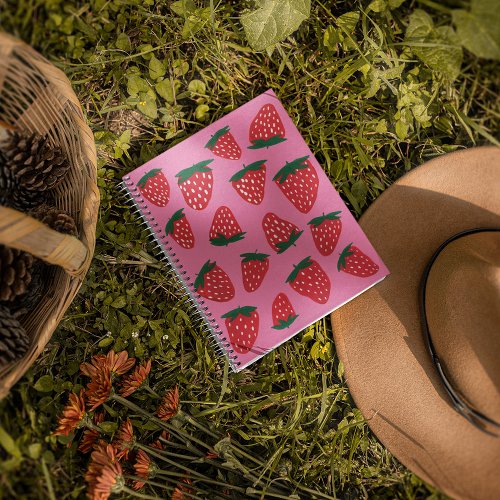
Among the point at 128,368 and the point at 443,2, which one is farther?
the point at 128,368

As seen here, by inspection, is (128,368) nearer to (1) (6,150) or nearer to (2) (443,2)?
(1) (6,150)

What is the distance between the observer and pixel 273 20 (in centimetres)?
129

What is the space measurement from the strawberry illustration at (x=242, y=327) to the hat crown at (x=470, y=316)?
16.8 inches

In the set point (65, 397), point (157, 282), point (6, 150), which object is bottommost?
point (65, 397)

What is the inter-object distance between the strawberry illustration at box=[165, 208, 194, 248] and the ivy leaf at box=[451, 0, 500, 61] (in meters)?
0.78

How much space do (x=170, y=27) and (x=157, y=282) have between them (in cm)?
69

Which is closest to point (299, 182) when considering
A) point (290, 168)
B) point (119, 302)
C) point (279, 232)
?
point (290, 168)

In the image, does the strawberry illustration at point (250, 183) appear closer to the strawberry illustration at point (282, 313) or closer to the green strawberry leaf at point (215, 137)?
the green strawberry leaf at point (215, 137)

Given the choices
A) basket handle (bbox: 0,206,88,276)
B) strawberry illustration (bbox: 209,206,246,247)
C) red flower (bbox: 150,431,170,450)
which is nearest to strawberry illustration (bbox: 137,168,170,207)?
strawberry illustration (bbox: 209,206,246,247)

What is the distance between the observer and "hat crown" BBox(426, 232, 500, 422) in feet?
3.27

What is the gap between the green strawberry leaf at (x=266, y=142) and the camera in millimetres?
1369

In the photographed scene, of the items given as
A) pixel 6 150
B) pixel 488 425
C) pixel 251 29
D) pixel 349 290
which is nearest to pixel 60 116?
pixel 6 150

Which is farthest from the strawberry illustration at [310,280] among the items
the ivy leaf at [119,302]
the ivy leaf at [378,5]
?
the ivy leaf at [378,5]

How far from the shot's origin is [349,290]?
4.20ft
